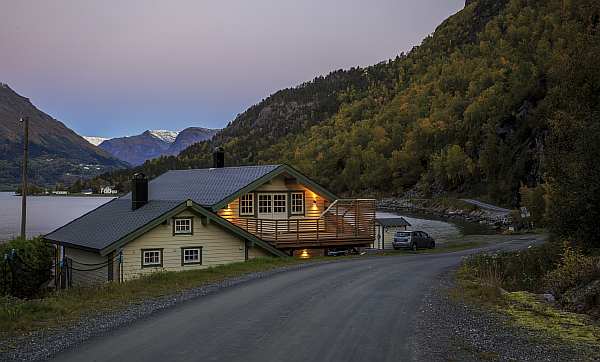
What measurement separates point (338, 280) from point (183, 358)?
10.2 m

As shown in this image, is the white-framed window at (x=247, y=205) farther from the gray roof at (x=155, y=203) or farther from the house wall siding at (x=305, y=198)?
the gray roof at (x=155, y=203)

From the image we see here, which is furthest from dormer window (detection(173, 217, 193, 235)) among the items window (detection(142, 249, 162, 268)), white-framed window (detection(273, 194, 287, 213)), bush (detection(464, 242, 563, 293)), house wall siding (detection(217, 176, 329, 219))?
bush (detection(464, 242, 563, 293))

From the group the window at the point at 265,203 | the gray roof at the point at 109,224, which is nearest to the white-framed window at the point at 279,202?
the window at the point at 265,203

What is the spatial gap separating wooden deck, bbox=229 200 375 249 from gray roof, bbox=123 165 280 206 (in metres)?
1.90

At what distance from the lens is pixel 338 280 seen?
63.2 feet

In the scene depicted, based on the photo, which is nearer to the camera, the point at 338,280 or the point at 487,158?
the point at 338,280

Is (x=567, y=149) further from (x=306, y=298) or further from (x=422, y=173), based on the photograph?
(x=422, y=173)

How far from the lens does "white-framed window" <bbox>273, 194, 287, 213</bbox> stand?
34688 mm

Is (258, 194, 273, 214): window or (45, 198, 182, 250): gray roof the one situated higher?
(258, 194, 273, 214): window

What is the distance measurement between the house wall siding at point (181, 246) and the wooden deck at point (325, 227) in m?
2.66

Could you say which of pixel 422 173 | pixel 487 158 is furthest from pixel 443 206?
pixel 422 173

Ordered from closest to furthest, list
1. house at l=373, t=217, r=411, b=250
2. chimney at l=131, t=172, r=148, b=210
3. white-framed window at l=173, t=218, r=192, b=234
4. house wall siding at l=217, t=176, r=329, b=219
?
white-framed window at l=173, t=218, r=192, b=234, chimney at l=131, t=172, r=148, b=210, house wall siding at l=217, t=176, r=329, b=219, house at l=373, t=217, r=411, b=250

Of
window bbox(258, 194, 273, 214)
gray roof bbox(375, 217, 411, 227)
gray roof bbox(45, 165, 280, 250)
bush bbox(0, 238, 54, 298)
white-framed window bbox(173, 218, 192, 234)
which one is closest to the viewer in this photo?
gray roof bbox(45, 165, 280, 250)

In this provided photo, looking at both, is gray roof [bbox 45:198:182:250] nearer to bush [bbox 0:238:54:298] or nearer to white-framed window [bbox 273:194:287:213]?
bush [bbox 0:238:54:298]
